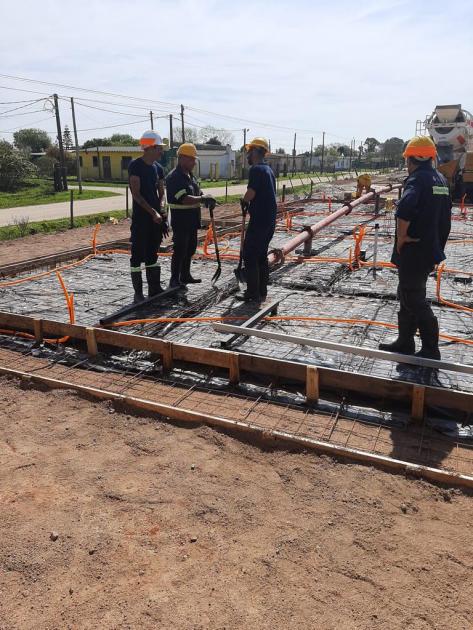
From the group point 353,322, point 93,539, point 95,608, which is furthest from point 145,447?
point 353,322

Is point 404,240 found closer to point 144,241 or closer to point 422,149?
point 422,149

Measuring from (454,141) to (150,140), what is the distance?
15.9 metres

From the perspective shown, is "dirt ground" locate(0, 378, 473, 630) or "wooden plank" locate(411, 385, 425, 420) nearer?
"dirt ground" locate(0, 378, 473, 630)

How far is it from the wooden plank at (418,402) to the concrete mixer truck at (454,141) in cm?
1620

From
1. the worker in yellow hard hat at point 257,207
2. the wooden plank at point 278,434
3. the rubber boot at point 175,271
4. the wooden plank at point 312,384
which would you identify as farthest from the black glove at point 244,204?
the wooden plank at point 278,434

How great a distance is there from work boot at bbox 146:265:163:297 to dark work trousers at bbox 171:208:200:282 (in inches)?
13.2

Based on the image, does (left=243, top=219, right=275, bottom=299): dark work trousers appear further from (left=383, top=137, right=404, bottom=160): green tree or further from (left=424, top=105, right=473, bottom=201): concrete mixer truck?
(left=383, top=137, right=404, bottom=160): green tree

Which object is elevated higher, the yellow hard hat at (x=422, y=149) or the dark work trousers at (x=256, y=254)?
the yellow hard hat at (x=422, y=149)

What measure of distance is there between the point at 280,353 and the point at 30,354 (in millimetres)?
2305

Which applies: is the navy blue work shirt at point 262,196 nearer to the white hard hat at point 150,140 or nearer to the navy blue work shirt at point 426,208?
the white hard hat at point 150,140

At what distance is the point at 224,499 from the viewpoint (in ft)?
8.66

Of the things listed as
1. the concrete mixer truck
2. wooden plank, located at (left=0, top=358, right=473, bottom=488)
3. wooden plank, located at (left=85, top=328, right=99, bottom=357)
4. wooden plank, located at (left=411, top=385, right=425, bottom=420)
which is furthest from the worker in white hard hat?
the concrete mixer truck

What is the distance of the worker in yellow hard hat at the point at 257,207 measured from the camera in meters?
5.17

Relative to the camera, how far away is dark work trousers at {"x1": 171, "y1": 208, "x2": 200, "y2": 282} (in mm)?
5914
